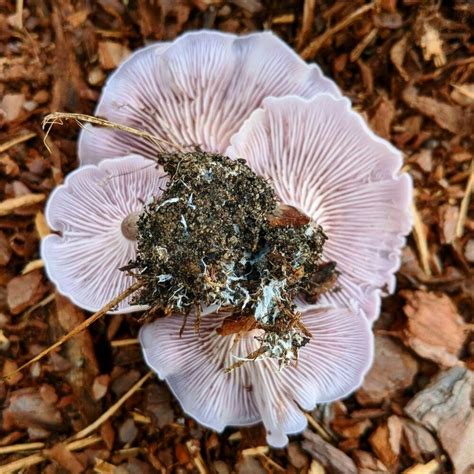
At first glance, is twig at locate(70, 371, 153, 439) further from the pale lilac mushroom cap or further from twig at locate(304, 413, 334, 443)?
twig at locate(304, 413, 334, 443)

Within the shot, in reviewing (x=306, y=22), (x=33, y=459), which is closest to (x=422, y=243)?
(x=306, y=22)

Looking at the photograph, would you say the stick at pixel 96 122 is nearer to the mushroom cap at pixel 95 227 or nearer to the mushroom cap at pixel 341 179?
the mushroom cap at pixel 95 227

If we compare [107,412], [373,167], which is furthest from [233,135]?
[107,412]

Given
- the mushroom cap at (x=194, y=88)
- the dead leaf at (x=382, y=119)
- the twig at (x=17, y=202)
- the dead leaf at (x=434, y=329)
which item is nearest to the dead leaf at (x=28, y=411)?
the twig at (x=17, y=202)

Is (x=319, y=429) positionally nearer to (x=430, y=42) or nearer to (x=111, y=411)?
(x=111, y=411)

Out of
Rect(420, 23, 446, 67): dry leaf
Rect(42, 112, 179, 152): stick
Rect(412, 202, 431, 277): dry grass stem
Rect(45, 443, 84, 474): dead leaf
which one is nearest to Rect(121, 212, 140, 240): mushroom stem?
Rect(42, 112, 179, 152): stick
